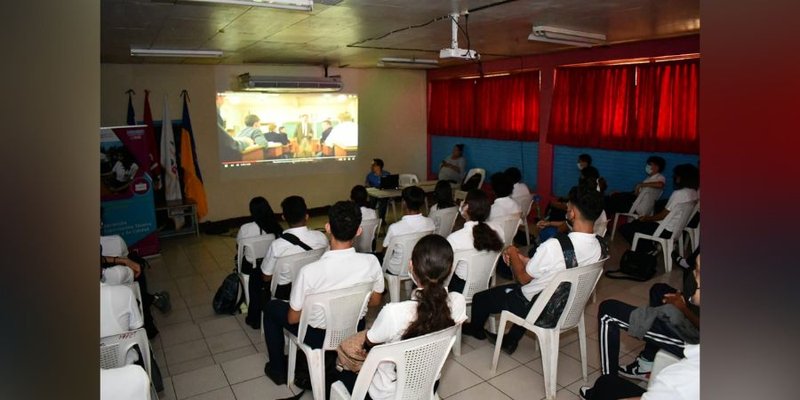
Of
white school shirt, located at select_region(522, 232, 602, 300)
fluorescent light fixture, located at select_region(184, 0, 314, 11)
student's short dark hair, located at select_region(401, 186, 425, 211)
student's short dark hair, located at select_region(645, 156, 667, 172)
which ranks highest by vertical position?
fluorescent light fixture, located at select_region(184, 0, 314, 11)

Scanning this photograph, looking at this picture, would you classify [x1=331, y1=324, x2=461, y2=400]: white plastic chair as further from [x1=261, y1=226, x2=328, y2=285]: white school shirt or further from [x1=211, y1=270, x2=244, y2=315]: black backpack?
[x1=211, y1=270, x2=244, y2=315]: black backpack

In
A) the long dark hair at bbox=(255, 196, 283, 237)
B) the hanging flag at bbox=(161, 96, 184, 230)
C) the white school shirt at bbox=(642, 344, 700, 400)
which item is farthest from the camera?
the hanging flag at bbox=(161, 96, 184, 230)

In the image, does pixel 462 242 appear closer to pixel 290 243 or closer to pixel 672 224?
pixel 290 243

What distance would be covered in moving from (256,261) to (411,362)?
2.25 metres

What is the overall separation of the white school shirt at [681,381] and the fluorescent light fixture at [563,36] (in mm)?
3626

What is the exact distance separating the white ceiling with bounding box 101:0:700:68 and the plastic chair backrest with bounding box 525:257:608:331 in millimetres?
1714

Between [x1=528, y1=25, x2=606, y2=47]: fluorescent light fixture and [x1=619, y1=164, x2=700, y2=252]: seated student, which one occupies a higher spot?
[x1=528, y1=25, x2=606, y2=47]: fluorescent light fixture

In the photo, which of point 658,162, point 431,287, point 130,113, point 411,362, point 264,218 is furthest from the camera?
point 130,113

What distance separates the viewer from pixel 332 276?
282 centimetres

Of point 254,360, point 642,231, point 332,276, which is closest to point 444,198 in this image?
point 642,231

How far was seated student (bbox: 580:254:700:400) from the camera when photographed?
5.95 feet

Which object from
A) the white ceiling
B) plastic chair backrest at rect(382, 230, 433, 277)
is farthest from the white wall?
plastic chair backrest at rect(382, 230, 433, 277)
